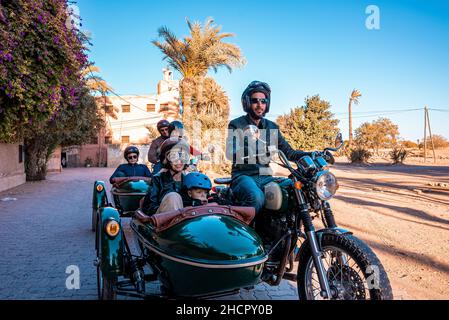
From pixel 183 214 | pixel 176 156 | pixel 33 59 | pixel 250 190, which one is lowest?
pixel 183 214

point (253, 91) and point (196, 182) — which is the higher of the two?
point (253, 91)

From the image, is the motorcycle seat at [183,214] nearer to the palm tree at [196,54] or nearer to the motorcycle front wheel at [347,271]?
the motorcycle front wheel at [347,271]

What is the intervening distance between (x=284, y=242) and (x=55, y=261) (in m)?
3.51

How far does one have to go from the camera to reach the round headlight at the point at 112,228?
10.3 ft

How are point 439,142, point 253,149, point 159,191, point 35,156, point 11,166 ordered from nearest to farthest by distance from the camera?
point 253,149 < point 159,191 < point 11,166 < point 35,156 < point 439,142

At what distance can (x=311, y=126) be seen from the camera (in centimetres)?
3369

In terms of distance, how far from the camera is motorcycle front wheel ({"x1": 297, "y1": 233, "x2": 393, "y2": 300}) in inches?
101

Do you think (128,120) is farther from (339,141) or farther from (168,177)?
(339,141)

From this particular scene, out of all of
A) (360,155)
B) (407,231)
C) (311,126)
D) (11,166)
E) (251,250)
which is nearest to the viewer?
(251,250)

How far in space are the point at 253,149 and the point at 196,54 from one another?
752 inches

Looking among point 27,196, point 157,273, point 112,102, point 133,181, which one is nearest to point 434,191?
point 133,181

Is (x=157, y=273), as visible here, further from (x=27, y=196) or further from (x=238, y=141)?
(x=27, y=196)

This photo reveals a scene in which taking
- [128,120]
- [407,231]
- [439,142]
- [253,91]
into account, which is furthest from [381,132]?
[253,91]

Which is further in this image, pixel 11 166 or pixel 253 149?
pixel 11 166
